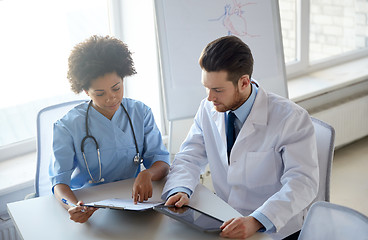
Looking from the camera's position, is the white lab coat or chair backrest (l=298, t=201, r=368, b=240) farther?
the white lab coat

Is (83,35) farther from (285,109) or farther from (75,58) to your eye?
(285,109)

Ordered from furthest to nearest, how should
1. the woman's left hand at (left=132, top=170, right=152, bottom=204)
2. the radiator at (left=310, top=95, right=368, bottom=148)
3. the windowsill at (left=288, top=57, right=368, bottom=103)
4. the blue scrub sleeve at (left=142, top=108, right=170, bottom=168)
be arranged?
1. the radiator at (left=310, top=95, right=368, bottom=148)
2. the windowsill at (left=288, top=57, right=368, bottom=103)
3. the blue scrub sleeve at (left=142, top=108, right=170, bottom=168)
4. the woman's left hand at (left=132, top=170, right=152, bottom=204)

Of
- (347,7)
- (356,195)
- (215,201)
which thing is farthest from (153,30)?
(347,7)

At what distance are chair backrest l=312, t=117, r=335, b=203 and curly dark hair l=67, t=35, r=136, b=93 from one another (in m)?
0.74

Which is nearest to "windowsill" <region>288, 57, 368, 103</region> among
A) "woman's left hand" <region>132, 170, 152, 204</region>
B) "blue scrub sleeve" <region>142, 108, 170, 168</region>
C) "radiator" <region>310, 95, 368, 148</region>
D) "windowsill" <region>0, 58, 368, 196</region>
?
"windowsill" <region>0, 58, 368, 196</region>

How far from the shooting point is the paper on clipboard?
58.6 inches

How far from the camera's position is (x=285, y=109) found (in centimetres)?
171

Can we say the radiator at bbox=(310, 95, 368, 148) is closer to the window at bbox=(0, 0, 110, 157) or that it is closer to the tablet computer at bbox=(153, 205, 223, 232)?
the window at bbox=(0, 0, 110, 157)

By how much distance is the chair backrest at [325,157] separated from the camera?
1.75 meters

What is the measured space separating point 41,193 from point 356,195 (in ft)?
6.52

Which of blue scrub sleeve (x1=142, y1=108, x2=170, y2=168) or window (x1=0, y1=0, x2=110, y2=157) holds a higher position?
window (x1=0, y1=0, x2=110, y2=157)

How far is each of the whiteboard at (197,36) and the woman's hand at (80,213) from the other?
0.97 metres

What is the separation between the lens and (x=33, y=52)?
100 inches

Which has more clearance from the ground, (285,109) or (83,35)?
(83,35)
